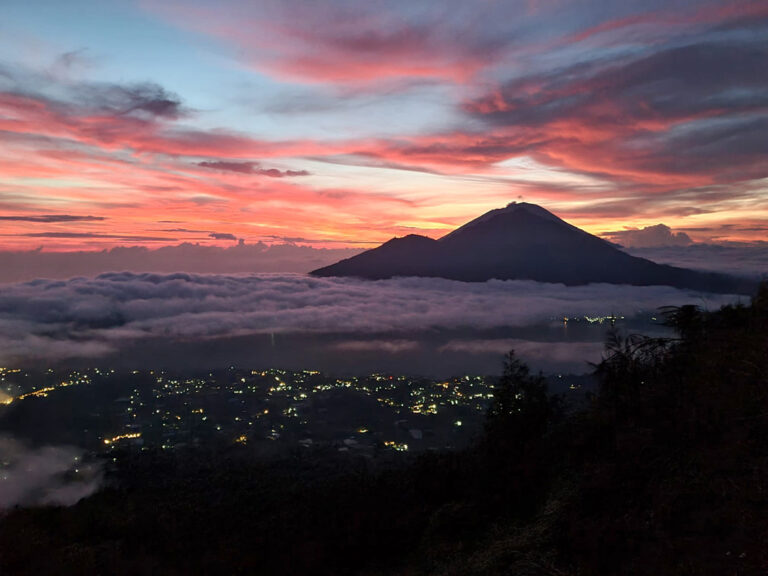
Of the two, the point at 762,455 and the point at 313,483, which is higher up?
the point at 762,455

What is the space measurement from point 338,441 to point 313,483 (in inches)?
1199

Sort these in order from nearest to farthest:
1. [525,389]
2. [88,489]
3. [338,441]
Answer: [525,389] → [88,489] → [338,441]

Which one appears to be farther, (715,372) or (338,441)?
(338,441)

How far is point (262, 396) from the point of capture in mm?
121812

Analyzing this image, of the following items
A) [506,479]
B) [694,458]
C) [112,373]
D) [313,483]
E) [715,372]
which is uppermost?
[715,372]

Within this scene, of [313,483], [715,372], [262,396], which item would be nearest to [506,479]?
[715,372]

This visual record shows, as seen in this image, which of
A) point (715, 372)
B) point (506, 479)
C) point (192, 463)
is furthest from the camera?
point (192, 463)

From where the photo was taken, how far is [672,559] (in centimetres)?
898

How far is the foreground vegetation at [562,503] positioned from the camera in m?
10.1

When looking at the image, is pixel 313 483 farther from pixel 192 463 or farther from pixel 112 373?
pixel 112 373

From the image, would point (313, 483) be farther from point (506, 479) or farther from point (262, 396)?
point (262, 396)

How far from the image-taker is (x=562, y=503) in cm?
1373

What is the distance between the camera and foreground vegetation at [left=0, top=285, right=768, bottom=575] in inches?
396

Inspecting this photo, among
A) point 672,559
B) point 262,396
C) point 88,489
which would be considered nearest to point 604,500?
point 672,559
